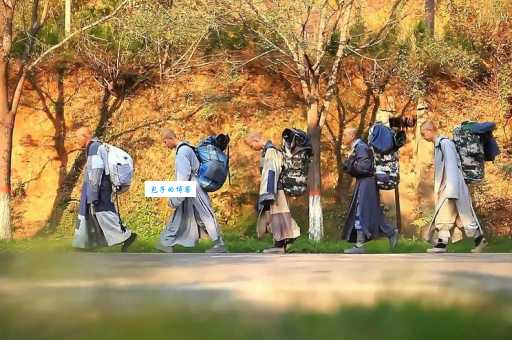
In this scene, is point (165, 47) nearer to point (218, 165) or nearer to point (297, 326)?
point (218, 165)

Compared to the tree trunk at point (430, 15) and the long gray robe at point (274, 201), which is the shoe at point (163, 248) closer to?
the long gray robe at point (274, 201)

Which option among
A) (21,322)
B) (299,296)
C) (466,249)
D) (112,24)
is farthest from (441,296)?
(112,24)

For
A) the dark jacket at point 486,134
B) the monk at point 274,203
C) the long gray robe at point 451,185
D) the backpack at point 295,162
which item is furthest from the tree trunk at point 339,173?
the long gray robe at point 451,185

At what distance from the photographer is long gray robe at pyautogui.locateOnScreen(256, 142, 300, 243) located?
12.3 metres

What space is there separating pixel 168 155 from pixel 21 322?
16.7 metres

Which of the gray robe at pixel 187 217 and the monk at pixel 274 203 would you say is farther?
the monk at pixel 274 203

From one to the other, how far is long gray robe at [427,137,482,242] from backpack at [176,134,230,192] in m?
2.99

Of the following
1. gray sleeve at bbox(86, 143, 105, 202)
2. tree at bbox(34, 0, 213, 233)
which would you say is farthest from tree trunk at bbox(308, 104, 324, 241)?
gray sleeve at bbox(86, 143, 105, 202)

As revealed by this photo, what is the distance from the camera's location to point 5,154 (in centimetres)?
1664

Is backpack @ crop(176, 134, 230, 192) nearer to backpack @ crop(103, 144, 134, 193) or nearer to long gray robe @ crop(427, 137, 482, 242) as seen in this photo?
backpack @ crop(103, 144, 134, 193)

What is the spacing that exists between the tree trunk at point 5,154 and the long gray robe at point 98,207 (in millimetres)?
4969

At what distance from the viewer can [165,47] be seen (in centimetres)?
1927

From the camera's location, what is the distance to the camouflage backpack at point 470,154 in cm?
1257

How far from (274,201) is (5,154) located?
6589mm
